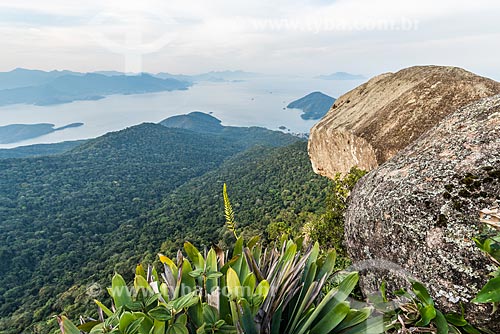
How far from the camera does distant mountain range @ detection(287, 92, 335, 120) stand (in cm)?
13094

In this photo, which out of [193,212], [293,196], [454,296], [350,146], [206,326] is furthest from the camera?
[193,212]

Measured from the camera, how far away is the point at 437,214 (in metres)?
1.61

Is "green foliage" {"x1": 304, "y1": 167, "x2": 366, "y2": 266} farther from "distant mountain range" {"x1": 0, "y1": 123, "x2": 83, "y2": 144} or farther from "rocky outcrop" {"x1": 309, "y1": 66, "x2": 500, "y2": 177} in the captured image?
"distant mountain range" {"x1": 0, "y1": 123, "x2": 83, "y2": 144}

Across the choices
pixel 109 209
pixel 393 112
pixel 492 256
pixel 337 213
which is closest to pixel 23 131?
pixel 109 209

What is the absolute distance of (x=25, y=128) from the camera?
130m

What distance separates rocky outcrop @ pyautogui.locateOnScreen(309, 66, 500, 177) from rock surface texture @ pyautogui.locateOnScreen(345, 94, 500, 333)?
153cm

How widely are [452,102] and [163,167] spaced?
64.4m

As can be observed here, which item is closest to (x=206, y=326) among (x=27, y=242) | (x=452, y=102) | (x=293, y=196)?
(x=452, y=102)

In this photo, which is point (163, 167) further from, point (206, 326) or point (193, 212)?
point (206, 326)

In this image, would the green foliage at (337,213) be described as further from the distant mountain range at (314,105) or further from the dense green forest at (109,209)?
the distant mountain range at (314,105)

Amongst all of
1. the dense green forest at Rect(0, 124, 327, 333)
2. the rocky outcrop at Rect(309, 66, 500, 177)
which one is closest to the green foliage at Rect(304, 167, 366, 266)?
the rocky outcrop at Rect(309, 66, 500, 177)

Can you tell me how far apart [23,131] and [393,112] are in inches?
6111

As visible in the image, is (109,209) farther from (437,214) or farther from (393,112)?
(437,214)

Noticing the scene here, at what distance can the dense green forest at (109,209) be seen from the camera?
2392 centimetres
